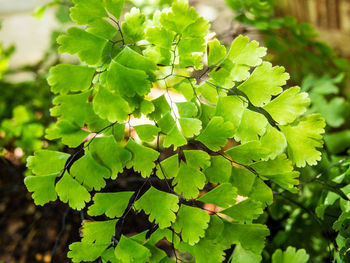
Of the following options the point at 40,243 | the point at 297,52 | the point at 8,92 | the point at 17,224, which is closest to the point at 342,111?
the point at 297,52

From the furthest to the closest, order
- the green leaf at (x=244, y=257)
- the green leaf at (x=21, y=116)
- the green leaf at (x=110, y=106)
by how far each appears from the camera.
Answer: the green leaf at (x=21, y=116) → the green leaf at (x=244, y=257) → the green leaf at (x=110, y=106)

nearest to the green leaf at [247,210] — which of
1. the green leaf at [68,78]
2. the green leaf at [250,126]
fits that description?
the green leaf at [250,126]

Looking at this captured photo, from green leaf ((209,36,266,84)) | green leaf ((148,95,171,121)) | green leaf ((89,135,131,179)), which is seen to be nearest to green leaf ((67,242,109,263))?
green leaf ((89,135,131,179))

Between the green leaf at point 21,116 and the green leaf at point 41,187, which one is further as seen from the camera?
the green leaf at point 21,116

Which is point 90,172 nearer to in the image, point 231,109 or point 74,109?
point 74,109

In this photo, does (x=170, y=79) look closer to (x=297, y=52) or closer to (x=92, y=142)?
(x=92, y=142)

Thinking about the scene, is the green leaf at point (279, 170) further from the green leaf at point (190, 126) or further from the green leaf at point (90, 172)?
the green leaf at point (90, 172)

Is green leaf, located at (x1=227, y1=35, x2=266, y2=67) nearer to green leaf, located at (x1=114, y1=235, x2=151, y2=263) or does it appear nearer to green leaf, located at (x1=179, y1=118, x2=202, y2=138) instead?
green leaf, located at (x1=179, y1=118, x2=202, y2=138)
